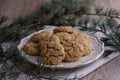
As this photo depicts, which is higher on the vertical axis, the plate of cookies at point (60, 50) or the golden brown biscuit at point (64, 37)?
the golden brown biscuit at point (64, 37)

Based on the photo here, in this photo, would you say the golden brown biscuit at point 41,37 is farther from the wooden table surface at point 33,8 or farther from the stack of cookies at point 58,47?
the wooden table surface at point 33,8

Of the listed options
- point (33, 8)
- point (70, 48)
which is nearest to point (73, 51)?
point (70, 48)

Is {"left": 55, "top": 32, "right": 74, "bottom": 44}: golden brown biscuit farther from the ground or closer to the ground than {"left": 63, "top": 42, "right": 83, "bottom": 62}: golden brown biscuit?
farther from the ground

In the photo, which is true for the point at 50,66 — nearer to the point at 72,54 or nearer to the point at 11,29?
the point at 72,54

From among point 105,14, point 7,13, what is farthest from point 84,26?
point 7,13

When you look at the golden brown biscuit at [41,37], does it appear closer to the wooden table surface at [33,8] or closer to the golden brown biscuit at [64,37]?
the golden brown biscuit at [64,37]

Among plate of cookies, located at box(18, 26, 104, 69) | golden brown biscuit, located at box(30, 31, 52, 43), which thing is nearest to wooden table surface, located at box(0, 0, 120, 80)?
plate of cookies, located at box(18, 26, 104, 69)

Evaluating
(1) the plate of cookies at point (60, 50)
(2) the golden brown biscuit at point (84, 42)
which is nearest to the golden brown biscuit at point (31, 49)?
(1) the plate of cookies at point (60, 50)

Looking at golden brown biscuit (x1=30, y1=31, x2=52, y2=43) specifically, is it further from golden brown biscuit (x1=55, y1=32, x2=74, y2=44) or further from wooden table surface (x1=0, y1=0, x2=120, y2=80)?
wooden table surface (x1=0, y1=0, x2=120, y2=80)

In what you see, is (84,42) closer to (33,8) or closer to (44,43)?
(44,43)
